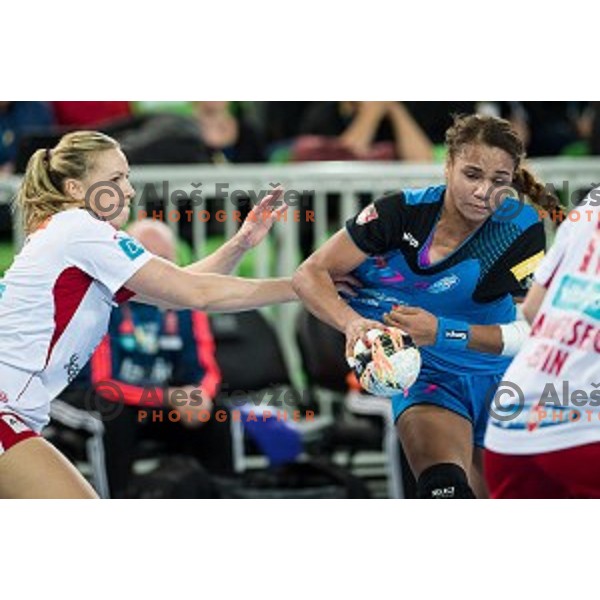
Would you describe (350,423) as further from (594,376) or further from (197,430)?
(594,376)

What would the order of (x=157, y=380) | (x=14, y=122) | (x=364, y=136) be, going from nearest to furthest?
(x=157, y=380) → (x=14, y=122) → (x=364, y=136)

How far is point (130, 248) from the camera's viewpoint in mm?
6645

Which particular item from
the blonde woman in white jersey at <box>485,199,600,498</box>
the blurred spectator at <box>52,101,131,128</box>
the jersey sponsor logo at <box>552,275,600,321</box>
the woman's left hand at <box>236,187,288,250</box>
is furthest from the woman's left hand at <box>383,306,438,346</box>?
the blurred spectator at <box>52,101,131,128</box>

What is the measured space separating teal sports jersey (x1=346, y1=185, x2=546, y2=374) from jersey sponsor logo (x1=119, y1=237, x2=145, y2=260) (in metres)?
0.77

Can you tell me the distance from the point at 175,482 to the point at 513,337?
1.98 metres

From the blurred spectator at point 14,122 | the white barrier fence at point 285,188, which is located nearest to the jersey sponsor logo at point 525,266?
the white barrier fence at point 285,188

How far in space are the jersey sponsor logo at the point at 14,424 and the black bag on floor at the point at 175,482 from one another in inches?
61.9

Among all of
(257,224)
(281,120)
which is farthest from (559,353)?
(281,120)

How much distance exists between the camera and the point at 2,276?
7.13m

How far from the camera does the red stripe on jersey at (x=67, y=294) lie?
21.8ft

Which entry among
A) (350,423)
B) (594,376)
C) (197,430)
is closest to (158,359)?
(197,430)

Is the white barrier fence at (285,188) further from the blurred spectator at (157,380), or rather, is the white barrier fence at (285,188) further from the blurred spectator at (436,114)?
the blurred spectator at (157,380)

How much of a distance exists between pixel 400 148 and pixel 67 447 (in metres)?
2.20

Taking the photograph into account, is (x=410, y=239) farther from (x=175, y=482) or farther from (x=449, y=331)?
(x=175, y=482)
